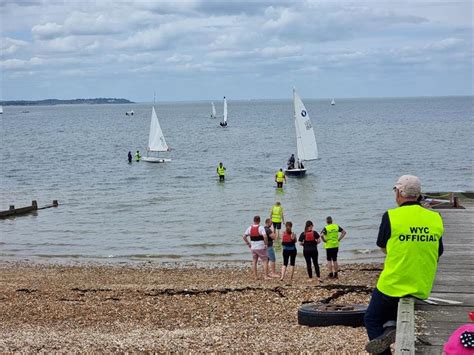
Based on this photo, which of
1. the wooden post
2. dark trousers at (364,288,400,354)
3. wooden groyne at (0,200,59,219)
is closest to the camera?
the wooden post

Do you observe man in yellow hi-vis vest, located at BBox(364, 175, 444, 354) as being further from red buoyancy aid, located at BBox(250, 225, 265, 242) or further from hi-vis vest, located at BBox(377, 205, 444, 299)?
red buoyancy aid, located at BBox(250, 225, 265, 242)

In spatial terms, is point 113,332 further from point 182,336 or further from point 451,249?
point 451,249

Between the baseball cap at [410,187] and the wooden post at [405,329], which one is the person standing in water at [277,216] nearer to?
the wooden post at [405,329]

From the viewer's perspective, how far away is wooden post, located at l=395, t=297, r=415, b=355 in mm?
5707

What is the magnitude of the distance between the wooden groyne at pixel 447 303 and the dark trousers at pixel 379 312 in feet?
1.12

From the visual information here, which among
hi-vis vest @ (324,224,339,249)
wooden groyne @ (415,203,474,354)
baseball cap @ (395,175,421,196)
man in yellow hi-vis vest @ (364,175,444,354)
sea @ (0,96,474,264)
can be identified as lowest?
sea @ (0,96,474,264)

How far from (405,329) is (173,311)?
8285mm

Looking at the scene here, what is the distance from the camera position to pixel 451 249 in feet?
40.5

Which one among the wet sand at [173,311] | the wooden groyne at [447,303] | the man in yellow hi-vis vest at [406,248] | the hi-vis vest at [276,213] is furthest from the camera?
the hi-vis vest at [276,213]

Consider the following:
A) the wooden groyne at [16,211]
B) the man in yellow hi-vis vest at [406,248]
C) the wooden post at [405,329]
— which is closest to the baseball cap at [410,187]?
the man in yellow hi-vis vest at [406,248]

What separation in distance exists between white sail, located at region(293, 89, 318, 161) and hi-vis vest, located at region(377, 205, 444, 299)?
44.2 metres

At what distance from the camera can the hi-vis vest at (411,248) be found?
229 inches

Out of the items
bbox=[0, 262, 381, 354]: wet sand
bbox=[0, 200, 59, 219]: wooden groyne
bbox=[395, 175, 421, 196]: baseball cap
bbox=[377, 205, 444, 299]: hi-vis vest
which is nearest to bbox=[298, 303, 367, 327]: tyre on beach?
bbox=[0, 262, 381, 354]: wet sand

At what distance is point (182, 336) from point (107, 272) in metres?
9.84
